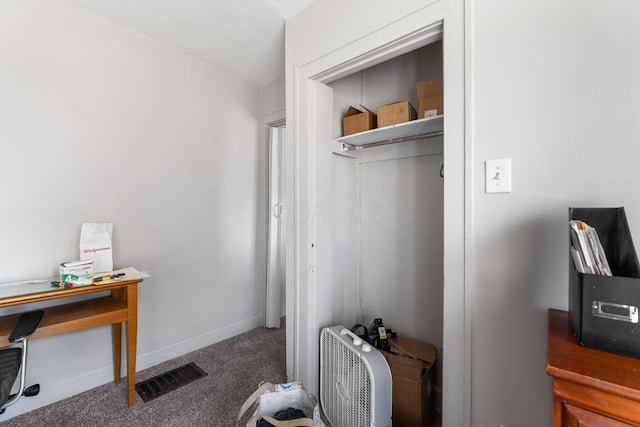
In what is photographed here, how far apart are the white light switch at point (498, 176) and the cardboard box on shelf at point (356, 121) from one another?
91cm

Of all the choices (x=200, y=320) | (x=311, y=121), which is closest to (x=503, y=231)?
(x=311, y=121)

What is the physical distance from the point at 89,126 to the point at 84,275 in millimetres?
1016

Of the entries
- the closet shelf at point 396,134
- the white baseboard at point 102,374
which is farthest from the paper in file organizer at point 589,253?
the white baseboard at point 102,374

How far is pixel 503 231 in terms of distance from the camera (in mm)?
1029

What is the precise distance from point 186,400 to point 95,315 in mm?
775

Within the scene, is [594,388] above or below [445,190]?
below

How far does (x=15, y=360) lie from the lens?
1.23 metres

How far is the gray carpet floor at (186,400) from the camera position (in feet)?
5.09

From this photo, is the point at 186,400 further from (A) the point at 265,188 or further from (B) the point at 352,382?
(A) the point at 265,188

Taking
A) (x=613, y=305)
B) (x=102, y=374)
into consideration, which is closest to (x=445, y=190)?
(x=613, y=305)

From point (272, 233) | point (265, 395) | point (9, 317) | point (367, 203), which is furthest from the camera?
point (272, 233)

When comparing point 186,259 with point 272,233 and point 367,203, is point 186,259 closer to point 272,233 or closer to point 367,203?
point 272,233

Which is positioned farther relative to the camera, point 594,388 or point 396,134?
point 396,134

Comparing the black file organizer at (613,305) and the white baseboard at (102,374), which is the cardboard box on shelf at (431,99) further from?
the white baseboard at (102,374)
